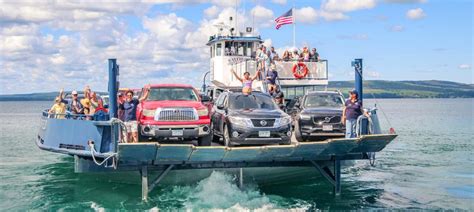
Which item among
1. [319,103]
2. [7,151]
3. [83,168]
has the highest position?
[319,103]

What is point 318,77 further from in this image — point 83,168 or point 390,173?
point 83,168

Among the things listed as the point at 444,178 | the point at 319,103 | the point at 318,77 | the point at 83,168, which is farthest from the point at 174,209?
the point at 444,178

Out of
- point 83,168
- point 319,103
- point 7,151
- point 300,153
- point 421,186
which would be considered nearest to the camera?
point 300,153

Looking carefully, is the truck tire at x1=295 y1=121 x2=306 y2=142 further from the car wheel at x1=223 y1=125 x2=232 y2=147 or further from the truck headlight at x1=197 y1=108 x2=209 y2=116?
the truck headlight at x1=197 y1=108 x2=209 y2=116

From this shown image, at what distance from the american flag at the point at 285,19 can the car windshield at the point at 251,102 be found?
1270 centimetres

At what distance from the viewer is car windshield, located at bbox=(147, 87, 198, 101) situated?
1588 centimetres

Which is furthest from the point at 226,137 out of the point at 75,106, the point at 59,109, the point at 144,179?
the point at 59,109

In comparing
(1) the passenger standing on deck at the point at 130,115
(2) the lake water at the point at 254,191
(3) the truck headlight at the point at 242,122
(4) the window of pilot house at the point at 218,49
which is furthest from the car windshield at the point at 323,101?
(4) the window of pilot house at the point at 218,49

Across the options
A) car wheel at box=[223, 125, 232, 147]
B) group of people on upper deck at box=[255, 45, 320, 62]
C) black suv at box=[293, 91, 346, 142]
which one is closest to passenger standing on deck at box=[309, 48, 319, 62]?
group of people on upper deck at box=[255, 45, 320, 62]

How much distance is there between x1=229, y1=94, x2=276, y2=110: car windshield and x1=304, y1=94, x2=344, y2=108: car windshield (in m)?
2.02

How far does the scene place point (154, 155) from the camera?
13852mm

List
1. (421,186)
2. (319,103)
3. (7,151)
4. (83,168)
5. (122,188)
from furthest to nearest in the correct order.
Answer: (7,151) < (421,186) < (122,188) < (319,103) < (83,168)

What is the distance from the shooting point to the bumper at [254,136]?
14703mm

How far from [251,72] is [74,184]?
8817 mm
